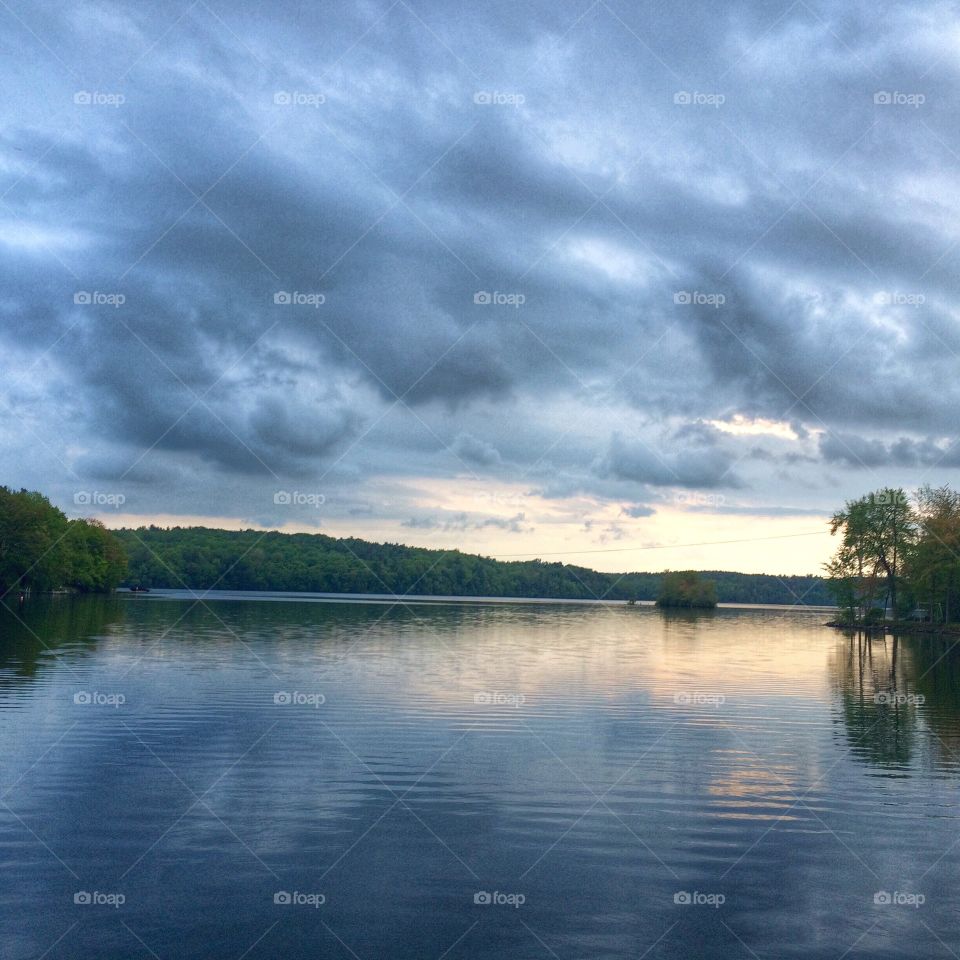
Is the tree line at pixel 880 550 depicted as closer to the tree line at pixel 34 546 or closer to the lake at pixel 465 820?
the lake at pixel 465 820

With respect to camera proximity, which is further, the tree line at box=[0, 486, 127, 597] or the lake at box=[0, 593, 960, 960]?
the tree line at box=[0, 486, 127, 597]

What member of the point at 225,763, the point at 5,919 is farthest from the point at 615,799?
the point at 5,919

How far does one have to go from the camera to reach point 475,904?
46.4 feet

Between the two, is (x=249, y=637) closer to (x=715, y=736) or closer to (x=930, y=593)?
(x=715, y=736)

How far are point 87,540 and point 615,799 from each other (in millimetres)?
172283

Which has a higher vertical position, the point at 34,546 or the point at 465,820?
the point at 34,546

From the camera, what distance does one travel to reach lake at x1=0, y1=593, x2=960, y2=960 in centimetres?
1316

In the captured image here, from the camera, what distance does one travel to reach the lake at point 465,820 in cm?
1316

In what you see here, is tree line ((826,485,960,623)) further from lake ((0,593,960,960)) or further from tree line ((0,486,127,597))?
tree line ((0,486,127,597))

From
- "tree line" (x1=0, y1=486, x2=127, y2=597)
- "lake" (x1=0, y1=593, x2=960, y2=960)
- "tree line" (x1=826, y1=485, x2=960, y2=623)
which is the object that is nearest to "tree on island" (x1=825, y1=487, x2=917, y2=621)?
"tree line" (x1=826, y1=485, x2=960, y2=623)

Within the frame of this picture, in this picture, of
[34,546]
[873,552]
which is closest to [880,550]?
[873,552]

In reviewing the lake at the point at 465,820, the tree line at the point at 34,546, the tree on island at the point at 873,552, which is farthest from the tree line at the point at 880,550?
the tree line at the point at 34,546

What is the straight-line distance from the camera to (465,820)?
61.2ft

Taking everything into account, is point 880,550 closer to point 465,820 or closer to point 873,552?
point 873,552
